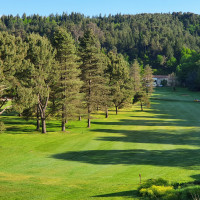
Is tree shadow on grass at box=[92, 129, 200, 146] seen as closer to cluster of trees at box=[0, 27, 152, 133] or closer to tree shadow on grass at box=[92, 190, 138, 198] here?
cluster of trees at box=[0, 27, 152, 133]

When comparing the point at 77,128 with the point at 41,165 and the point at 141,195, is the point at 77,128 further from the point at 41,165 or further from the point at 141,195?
the point at 141,195

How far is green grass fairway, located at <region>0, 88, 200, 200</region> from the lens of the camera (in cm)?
1588

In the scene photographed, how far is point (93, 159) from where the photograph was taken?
26.4 metres

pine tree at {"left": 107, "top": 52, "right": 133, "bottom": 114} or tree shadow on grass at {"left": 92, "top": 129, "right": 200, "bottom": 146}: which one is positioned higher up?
pine tree at {"left": 107, "top": 52, "right": 133, "bottom": 114}

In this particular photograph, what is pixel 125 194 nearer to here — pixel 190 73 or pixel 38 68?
Answer: pixel 38 68

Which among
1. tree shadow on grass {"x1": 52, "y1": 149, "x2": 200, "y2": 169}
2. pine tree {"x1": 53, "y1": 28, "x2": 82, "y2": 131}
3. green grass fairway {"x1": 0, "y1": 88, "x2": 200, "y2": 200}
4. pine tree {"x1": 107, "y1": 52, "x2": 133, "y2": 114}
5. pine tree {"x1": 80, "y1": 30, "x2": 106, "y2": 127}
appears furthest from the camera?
pine tree {"x1": 107, "y1": 52, "x2": 133, "y2": 114}

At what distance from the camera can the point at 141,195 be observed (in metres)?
13.4

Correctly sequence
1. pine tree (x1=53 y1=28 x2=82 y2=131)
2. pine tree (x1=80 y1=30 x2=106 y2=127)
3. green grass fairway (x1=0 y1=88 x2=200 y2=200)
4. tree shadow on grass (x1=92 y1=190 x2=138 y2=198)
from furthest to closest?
pine tree (x1=80 y1=30 x2=106 y2=127), pine tree (x1=53 y1=28 x2=82 y2=131), green grass fairway (x1=0 y1=88 x2=200 y2=200), tree shadow on grass (x1=92 y1=190 x2=138 y2=198)

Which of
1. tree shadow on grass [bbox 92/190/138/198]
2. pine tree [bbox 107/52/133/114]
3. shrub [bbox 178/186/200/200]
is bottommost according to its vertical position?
tree shadow on grass [bbox 92/190/138/198]

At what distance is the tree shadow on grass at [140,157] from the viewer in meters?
24.0

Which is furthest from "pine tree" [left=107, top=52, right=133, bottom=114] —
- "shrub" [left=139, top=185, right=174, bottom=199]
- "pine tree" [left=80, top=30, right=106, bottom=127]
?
"shrub" [left=139, top=185, right=174, bottom=199]

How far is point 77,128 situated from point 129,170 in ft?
85.4

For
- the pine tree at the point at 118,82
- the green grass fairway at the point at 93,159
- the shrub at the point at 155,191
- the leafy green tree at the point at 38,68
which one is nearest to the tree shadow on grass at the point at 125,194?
the green grass fairway at the point at 93,159

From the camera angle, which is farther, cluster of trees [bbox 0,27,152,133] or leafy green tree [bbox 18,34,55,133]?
leafy green tree [bbox 18,34,55,133]
